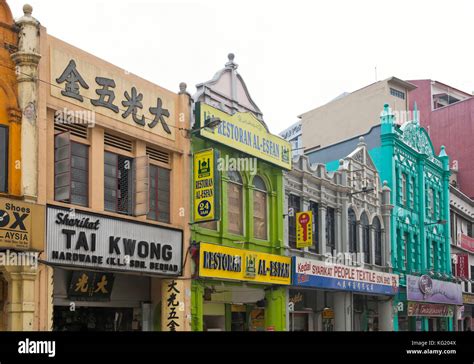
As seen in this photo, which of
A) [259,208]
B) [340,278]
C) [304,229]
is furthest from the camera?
[340,278]

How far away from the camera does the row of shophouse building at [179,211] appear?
15984 millimetres

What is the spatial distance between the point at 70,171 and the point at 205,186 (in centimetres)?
491

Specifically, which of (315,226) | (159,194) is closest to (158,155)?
(159,194)

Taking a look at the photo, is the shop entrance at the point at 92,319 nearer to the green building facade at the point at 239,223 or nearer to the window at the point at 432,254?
the green building facade at the point at 239,223

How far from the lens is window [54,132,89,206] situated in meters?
16.7

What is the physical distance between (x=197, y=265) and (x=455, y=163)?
1447 inches

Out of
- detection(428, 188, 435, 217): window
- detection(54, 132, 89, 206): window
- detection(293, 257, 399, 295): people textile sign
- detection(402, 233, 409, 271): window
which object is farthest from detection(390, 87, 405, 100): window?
detection(54, 132, 89, 206): window

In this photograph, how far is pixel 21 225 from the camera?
1523cm

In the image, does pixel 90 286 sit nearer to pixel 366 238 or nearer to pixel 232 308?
pixel 232 308

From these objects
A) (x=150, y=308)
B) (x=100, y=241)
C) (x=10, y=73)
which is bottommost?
(x=150, y=308)

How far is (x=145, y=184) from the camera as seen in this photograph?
18.9 m

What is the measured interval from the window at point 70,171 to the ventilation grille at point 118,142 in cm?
88
